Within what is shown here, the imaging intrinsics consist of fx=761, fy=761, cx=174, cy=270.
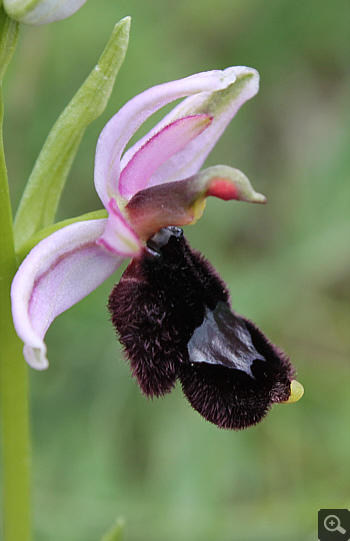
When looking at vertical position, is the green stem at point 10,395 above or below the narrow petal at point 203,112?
below

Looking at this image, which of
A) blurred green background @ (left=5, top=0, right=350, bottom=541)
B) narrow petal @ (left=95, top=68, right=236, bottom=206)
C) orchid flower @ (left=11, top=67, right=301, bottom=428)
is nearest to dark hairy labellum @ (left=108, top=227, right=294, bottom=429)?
orchid flower @ (left=11, top=67, right=301, bottom=428)

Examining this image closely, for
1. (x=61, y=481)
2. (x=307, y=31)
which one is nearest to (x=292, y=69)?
(x=307, y=31)

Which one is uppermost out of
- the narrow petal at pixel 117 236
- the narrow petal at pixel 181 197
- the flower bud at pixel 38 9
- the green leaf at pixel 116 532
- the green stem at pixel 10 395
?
the flower bud at pixel 38 9

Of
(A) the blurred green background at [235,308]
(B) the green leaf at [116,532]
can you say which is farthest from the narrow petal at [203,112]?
(A) the blurred green background at [235,308]

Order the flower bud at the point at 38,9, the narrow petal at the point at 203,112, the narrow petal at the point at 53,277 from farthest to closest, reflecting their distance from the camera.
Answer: the narrow petal at the point at 203,112 < the flower bud at the point at 38,9 < the narrow petal at the point at 53,277

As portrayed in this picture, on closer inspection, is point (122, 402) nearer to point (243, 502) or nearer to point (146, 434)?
point (146, 434)

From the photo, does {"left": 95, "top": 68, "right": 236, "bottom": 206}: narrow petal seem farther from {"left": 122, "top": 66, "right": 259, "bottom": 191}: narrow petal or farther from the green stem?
the green stem

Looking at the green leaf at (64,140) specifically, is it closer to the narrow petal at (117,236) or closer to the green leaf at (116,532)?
the narrow petal at (117,236)

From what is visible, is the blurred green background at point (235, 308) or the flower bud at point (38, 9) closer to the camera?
the flower bud at point (38, 9)

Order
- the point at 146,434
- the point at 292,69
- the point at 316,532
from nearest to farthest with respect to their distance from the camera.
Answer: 1. the point at 316,532
2. the point at 146,434
3. the point at 292,69
